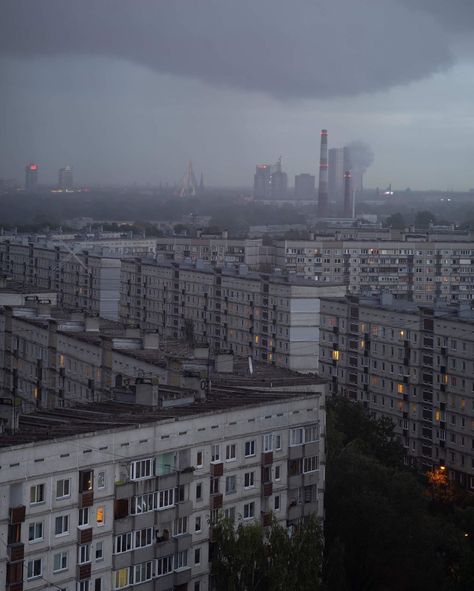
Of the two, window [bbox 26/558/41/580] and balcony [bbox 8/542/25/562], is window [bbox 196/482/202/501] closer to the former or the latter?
window [bbox 26/558/41/580]

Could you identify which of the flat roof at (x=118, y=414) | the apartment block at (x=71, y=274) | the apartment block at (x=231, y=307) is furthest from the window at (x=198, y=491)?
the apartment block at (x=71, y=274)

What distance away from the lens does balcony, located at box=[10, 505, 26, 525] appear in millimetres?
4801

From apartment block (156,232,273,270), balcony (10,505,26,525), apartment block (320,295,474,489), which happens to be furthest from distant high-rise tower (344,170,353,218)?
balcony (10,505,26,525)

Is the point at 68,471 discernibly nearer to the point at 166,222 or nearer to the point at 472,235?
the point at 472,235

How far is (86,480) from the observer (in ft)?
16.9

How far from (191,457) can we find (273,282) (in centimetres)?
847

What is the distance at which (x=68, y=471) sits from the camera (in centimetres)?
507

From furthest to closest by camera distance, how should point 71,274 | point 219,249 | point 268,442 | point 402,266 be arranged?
1. point 219,249
2. point 402,266
3. point 71,274
4. point 268,442

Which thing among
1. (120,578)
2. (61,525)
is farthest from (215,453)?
(61,525)

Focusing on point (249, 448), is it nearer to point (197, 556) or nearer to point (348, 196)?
point (197, 556)

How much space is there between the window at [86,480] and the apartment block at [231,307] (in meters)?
6.91

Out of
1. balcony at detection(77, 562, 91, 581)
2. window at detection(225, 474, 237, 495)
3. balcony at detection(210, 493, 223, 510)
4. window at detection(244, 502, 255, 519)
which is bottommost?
balcony at detection(77, 562, 91, 581)

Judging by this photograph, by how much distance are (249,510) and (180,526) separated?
1.73 feet

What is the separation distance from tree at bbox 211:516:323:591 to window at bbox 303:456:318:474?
2.47 feet
